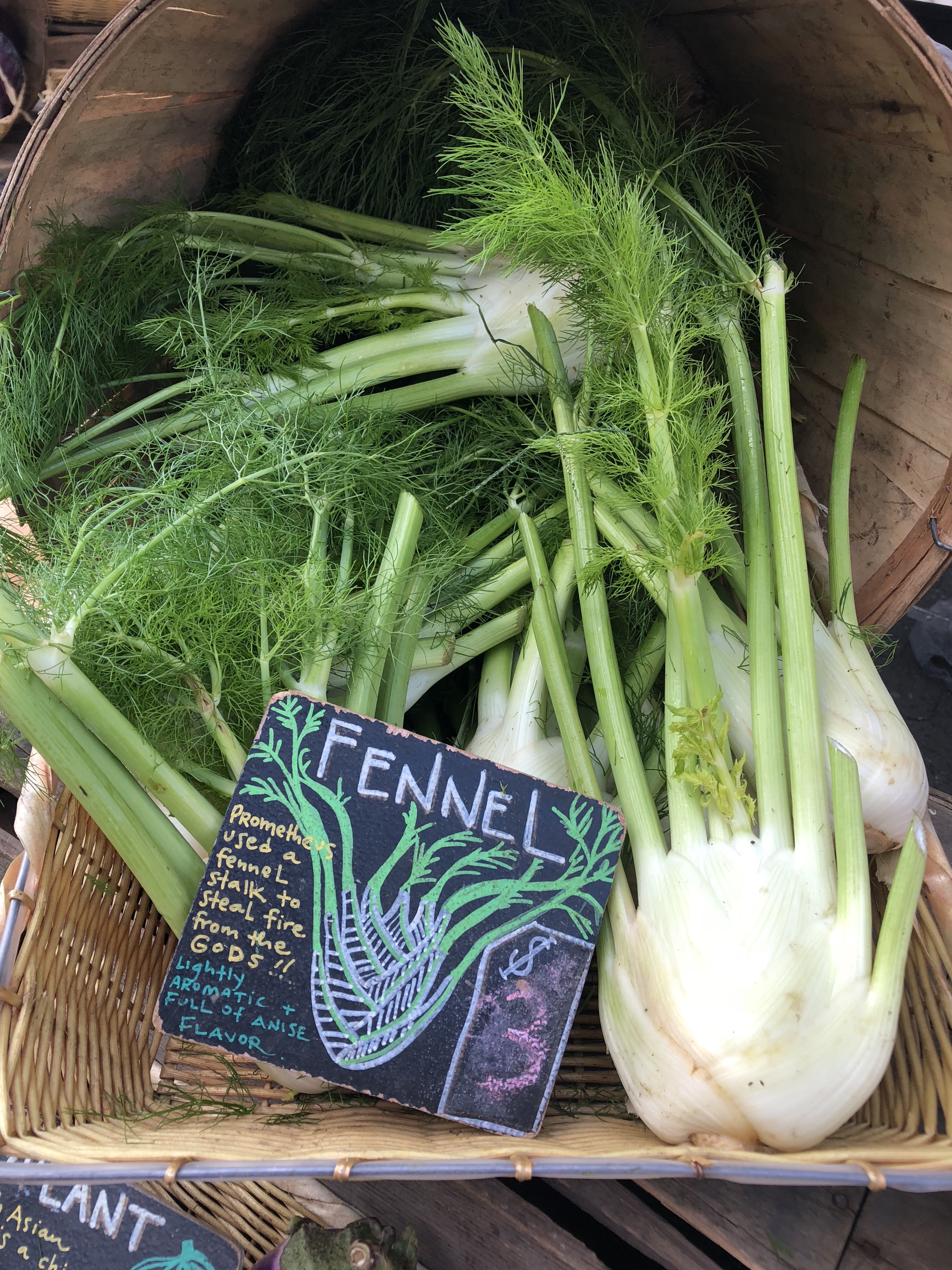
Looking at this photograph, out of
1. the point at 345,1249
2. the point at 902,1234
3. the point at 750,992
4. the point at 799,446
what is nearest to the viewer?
the point at 750,992

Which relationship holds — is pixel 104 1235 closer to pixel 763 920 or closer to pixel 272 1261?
pixel 272 1261

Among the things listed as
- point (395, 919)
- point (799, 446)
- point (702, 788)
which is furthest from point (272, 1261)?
point (799, 446)

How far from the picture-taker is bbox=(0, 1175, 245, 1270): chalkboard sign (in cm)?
103

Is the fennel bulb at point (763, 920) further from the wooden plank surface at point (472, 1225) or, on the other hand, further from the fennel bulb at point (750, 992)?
the wooden plank surface at point (472, 1225)

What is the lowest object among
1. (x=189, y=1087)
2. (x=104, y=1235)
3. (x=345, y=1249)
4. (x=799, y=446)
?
(x=104, y=1235)

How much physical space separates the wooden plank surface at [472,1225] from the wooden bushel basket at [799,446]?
196 mm

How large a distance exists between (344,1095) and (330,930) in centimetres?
24

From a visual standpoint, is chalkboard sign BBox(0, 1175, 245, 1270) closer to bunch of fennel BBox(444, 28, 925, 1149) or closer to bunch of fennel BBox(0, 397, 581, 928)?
bunch of fennel BBox(0, 397, 581, 928)

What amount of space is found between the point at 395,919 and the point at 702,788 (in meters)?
0.36

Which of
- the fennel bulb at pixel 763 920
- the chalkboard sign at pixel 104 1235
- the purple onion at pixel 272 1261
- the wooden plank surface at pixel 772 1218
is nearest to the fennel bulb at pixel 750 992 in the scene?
the fennel bulb at pixel 763 920

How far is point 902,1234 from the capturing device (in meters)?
1.07

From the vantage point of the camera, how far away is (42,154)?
1.04 metres

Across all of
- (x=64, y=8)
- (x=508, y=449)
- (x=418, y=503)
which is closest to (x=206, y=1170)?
(x=418, y=503)

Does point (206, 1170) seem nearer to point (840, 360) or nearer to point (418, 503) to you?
point (418, 503)
